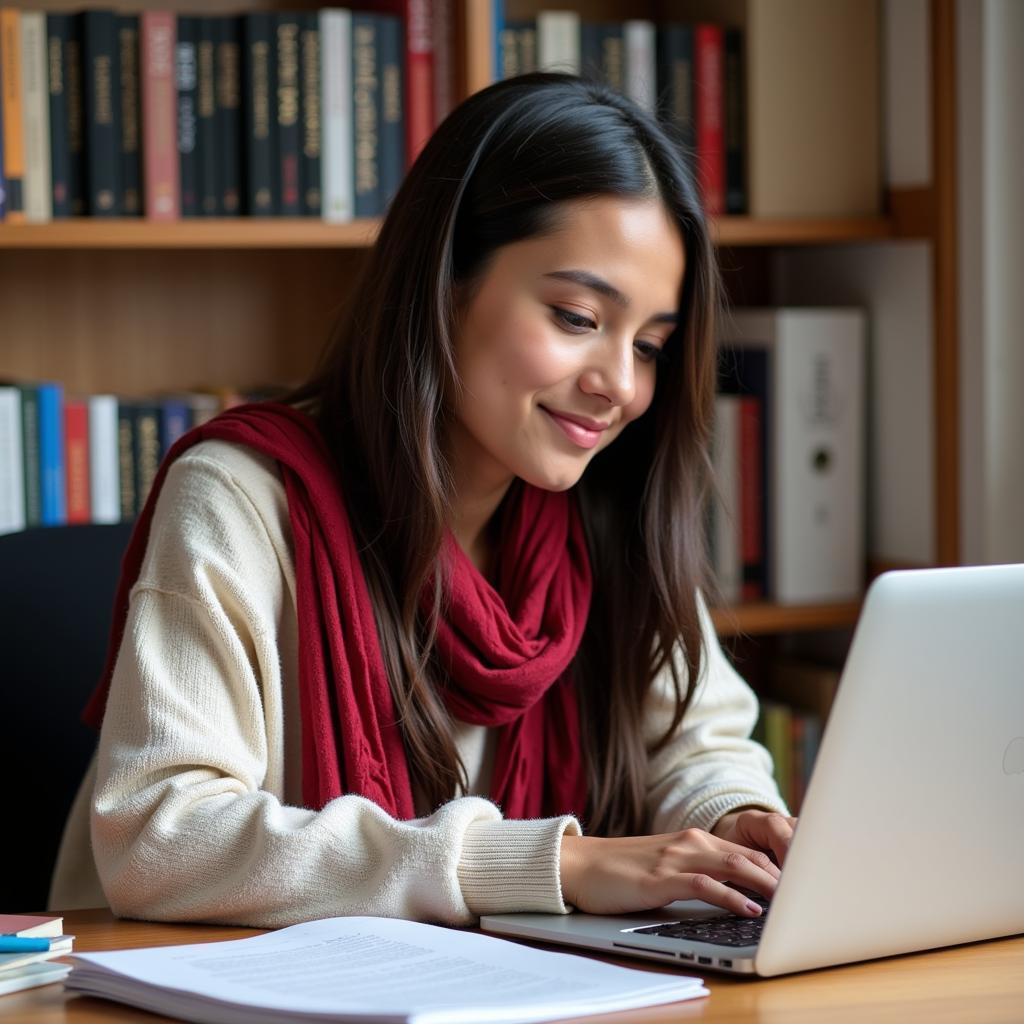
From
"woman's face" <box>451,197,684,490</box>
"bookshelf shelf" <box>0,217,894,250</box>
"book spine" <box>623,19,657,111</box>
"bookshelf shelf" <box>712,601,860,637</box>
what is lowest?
"bookshelf shelf" <box>712,601,860,637</box>

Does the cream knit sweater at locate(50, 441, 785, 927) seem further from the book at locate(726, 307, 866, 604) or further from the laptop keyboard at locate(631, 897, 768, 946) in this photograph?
the book at locate(726, 307, 866, 604)

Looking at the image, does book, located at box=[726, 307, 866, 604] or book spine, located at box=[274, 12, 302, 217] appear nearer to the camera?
book spine, located at box=[274, 12, 302, 217]

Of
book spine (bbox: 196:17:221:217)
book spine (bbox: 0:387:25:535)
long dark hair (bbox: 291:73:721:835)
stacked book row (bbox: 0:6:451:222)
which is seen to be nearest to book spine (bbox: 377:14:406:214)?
stacked book row (bbox: 0:6:451:222)

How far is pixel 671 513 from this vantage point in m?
1.46

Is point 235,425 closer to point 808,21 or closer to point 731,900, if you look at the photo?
point 731,900

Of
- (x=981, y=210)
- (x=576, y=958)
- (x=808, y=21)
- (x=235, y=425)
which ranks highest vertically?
(x=808, y=21)

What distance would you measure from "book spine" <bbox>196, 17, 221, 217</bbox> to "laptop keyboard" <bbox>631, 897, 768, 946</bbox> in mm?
1322

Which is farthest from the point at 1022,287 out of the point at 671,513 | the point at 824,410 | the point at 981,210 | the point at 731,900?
the point at 731,900

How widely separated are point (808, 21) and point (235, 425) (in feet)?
4.24

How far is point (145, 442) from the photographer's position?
6.80ft

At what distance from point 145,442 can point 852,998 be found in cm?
143

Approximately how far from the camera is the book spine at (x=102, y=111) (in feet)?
6.45

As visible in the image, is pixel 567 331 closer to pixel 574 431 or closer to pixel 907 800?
pixel 574 431

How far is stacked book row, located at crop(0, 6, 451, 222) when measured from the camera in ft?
6.42
